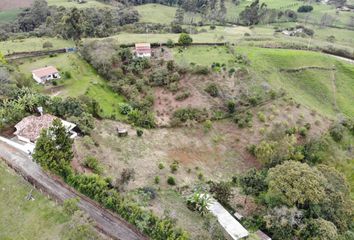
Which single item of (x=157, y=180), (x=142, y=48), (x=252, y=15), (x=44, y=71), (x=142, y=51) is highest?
(x=142, y=48)

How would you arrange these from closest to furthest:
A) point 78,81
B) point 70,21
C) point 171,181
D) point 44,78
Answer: point 171,181, point 44,78, point 78,81, point 70,21

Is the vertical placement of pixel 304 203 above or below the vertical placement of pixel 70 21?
below

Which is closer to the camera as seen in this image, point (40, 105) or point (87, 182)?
point (87, 182)

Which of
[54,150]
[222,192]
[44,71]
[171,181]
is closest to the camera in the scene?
[54,150]

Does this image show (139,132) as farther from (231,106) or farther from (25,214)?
(25,214)

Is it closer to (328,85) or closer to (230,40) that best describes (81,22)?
(230,40)

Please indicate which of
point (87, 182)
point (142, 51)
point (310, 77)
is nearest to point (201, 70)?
point (142, 51)

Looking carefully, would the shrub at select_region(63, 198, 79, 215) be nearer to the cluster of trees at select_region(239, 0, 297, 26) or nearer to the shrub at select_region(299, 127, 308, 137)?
the shrub at select_region(299, 127, 308, 137)

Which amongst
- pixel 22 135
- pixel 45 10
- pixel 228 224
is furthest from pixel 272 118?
pixel 45 10

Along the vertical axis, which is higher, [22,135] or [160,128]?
[22,135]
